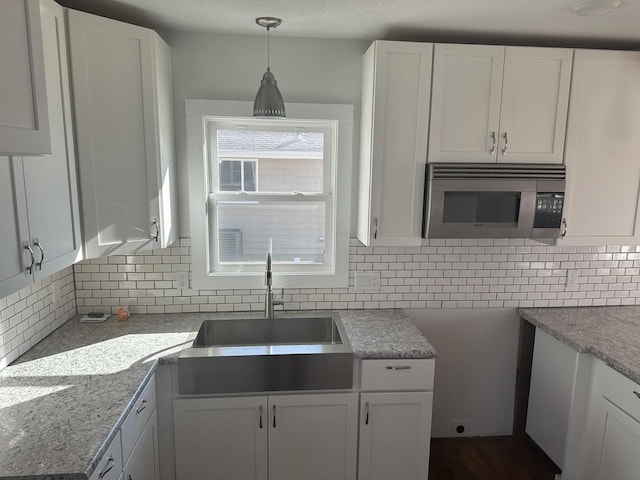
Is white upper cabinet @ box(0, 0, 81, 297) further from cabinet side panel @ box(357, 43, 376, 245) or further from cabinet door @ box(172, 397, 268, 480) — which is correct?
cabinet side panel @ box(357, 43, 376, 245)

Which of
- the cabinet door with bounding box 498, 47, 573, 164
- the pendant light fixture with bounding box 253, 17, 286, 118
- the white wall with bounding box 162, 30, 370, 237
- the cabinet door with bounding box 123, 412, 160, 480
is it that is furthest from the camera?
the white wall with bounding box 162, 30, 370, 237

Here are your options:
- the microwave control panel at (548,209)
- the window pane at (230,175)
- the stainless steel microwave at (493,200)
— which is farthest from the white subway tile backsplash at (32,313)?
the microwave control panel at (548,209)

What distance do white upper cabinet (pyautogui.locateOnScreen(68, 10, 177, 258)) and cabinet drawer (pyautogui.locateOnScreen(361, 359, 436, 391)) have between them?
120cm

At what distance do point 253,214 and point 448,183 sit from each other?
1112 mm

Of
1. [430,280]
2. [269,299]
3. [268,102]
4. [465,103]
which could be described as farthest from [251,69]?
[430,280]

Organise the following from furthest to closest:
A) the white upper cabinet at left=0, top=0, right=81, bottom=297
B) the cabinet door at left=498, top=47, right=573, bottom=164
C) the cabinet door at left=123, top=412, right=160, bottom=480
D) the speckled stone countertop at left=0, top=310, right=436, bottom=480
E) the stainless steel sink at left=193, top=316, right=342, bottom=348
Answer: the stainless steel sink at left=193, top=316, right=342, bottom=348 < the cabinet door at left=498, top=47, right=573, bottom=164 < the cabinet door at left=123, top=412, right=160, bottom=480 < the white upper cabinet at left=0, top=0, right=81, bottom=297 < the speckled stone countertop at left=0, top=310, right=436, bottom=480

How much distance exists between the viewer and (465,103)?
210cm

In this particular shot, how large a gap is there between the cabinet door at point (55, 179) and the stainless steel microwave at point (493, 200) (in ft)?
5.37

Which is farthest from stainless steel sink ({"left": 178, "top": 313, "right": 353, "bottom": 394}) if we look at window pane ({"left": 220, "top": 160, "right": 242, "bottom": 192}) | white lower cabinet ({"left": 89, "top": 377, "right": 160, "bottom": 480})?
window pane ({"left": 220, "top": 160, "right": 242, "bottom": 192})

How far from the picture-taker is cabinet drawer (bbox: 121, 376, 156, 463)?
153 cm

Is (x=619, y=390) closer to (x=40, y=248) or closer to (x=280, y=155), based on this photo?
(x=280, y=155)

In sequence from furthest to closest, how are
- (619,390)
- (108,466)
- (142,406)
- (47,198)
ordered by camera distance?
(619,390), (142,406), (47,198), (108,466)

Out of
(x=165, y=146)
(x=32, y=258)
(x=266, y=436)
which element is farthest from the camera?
(x=165, y=146)

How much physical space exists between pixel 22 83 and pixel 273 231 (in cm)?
155
